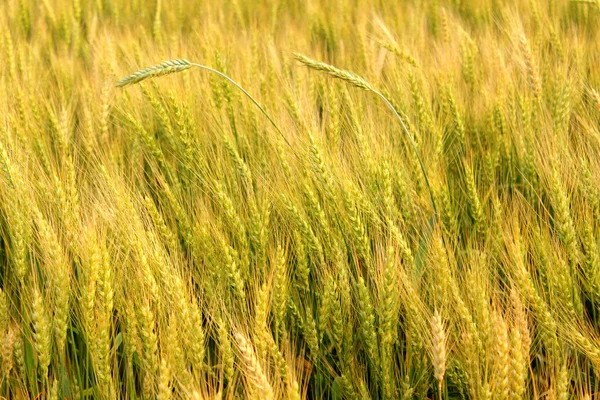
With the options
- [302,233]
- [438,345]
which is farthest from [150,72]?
[438,345]

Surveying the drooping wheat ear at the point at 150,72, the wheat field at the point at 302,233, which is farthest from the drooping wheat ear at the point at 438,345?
the drooping wheat ear at the point at 150,72

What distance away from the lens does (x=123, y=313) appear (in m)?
1.35

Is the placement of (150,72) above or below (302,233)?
above

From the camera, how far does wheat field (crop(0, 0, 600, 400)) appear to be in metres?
1.27

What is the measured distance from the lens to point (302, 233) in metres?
1.56

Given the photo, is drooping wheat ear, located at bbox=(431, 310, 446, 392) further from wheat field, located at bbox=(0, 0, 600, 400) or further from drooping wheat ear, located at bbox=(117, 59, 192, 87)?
drooping wheat ear, located at bbox=(117, 59, 192, 87)

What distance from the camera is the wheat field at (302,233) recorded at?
127cm

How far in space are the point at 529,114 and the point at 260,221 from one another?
3.17ft

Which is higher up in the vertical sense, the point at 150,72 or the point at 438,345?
the point at 150,72

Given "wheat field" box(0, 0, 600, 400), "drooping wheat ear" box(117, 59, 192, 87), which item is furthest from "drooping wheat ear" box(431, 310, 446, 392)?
"drooping wheat ear" box(117, 59, 192, 87)

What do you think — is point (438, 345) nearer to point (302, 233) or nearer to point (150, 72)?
point (302, 233)

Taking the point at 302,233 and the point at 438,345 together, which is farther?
the point at 302,233

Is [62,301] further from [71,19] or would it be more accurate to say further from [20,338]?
[71,19]

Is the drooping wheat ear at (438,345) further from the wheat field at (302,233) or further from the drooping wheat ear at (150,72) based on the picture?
the drooping wheat ear at (150,72)
